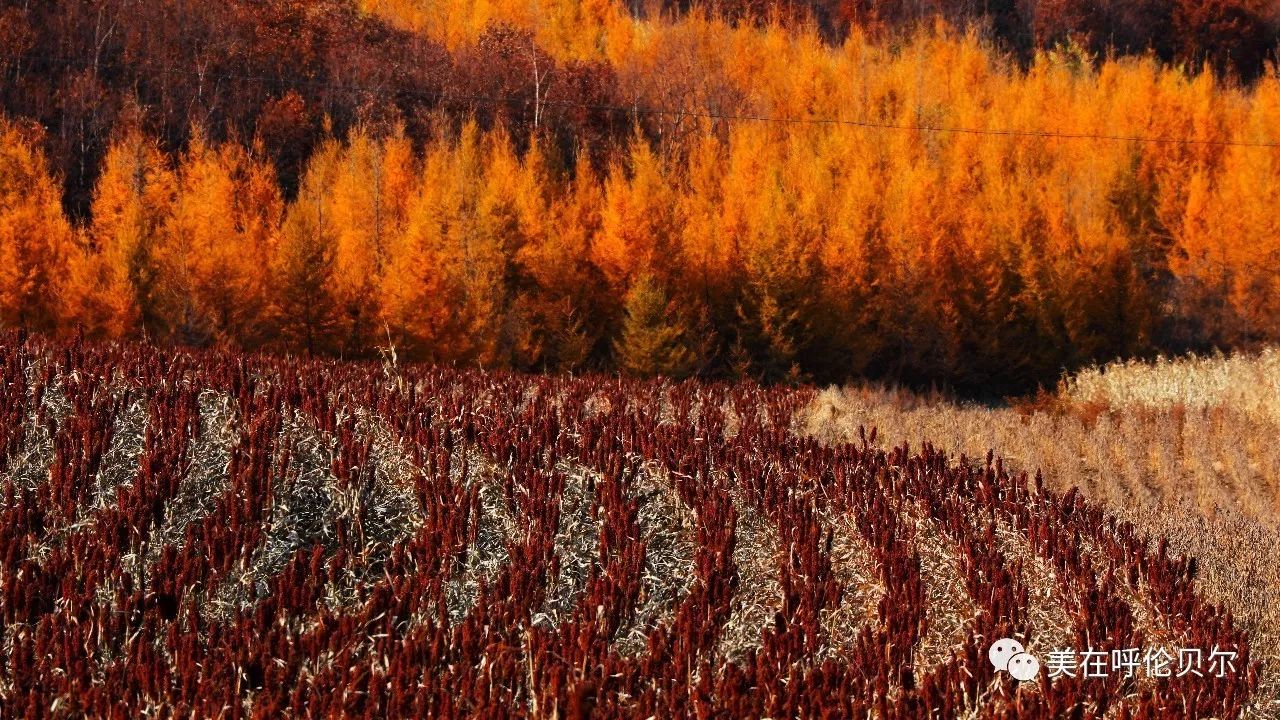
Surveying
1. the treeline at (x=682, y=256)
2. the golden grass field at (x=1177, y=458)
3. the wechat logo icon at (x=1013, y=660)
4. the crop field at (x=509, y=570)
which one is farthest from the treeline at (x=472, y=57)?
the wechat logo icon at (x=1013, y=660)

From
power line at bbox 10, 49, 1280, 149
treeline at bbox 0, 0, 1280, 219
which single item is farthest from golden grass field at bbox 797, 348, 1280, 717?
treeline at bbox 0, 0, 1280, 219

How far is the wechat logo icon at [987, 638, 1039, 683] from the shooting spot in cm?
514

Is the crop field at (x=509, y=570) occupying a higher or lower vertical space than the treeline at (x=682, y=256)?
higher

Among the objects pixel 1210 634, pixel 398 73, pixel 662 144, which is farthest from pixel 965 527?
pixel 398 73

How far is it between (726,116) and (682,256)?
24.8 m

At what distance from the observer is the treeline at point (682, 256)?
89.0 feet

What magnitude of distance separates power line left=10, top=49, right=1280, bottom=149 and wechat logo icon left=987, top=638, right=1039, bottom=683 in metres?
38.2

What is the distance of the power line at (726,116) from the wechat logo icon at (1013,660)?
125 feet

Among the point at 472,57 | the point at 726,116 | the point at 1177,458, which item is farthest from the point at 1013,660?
the point at 472,57

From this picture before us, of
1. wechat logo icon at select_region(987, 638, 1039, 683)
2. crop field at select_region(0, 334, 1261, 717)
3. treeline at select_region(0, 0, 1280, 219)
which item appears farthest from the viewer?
treeline at select_region(0, 0, 1280, 219)

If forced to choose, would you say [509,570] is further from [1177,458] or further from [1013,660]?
[1177,458]

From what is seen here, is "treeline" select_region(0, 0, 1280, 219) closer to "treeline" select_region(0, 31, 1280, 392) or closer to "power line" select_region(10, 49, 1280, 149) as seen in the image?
"power line" select_region(10, 49, 1280, 149)

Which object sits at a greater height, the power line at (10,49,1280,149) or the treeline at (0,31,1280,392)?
the power line at (10,49,1280,149)

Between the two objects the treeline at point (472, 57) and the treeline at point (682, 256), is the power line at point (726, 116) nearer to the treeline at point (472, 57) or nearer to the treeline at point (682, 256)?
the treeline at point (472, 57)
